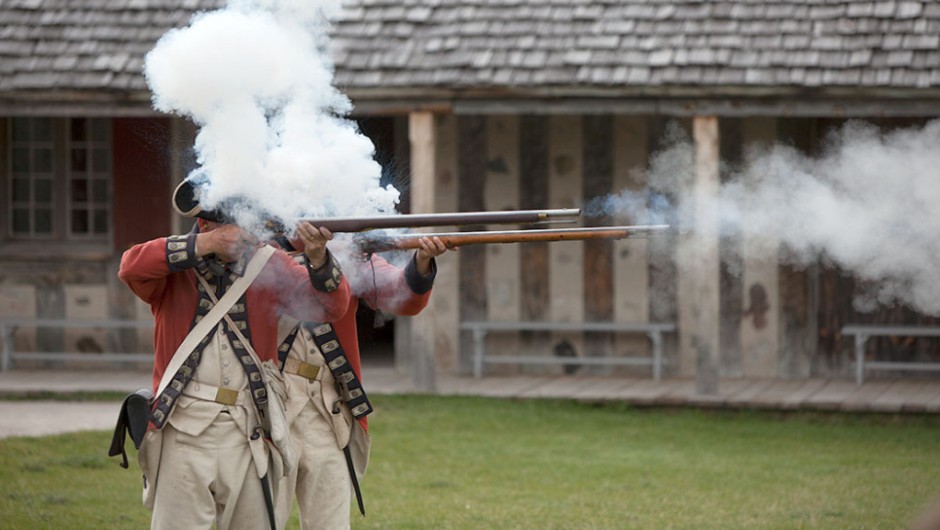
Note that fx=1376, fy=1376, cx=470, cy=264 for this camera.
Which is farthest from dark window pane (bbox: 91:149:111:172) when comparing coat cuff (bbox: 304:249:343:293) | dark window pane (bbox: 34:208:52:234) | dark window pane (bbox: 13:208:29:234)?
coat cuff (bbox: 304:249:343:293)

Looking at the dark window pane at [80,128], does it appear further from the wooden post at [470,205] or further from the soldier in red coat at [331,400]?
the soldier in red coat at [331,400]

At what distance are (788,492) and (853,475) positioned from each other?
786 mm

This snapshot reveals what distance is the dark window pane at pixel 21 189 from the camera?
47.0 ft

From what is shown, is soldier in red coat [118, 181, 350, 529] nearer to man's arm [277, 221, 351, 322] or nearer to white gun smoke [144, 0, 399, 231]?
man's arm [277, 221, 351, 322]

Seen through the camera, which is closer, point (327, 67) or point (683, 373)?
point (327, 67)

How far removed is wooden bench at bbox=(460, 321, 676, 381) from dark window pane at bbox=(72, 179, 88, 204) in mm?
4210

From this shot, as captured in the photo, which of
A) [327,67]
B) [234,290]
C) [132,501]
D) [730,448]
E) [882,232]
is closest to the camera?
[234,290]

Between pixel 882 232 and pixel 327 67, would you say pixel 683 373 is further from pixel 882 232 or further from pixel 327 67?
pixel 327 67

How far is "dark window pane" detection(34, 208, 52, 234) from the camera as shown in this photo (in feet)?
47.1

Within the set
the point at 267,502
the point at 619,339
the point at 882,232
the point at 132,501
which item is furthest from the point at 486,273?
the point at 267,502

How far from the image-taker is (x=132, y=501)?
27.7 feet

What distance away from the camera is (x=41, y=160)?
1432 cm

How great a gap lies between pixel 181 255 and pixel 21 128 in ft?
33.5

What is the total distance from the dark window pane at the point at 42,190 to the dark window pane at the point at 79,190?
25 cm
